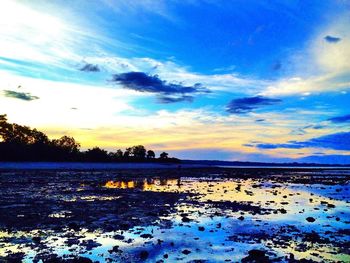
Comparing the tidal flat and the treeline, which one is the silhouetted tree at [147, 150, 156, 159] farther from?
the tidal flat

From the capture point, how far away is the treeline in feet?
263

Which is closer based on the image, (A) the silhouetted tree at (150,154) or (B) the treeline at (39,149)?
(B) the treeline at (39,149)

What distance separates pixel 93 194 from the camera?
2914 cm

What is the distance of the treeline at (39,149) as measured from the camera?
263 feet

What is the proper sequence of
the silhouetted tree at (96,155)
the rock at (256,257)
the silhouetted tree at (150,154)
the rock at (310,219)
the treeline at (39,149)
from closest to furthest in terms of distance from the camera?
the rock at (256,257)
the rock at (310,219)
the treeline at (39,149)
the silhouetted tree at (96,155)
the silhouetted tree at (150,154)

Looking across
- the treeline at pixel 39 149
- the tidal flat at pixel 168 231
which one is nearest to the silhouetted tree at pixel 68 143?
the treeline at pixel 39 149

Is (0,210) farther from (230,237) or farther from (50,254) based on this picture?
(230,237)

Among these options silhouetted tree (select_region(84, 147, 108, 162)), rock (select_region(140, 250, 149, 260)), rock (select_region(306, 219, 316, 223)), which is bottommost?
rock (select_region(140, 250, 149, 260))

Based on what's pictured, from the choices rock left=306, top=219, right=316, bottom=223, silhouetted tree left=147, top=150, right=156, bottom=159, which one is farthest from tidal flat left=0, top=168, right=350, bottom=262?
silhouetted tree left=147, top=150, right=156, bottom=159

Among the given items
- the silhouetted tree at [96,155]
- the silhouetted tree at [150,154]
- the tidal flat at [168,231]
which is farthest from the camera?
the silhouetted tree at [150,154]

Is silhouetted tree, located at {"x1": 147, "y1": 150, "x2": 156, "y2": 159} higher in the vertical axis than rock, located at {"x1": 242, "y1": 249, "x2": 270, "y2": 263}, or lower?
higher

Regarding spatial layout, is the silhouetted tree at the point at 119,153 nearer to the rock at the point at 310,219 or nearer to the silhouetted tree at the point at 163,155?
the silhouetted tree at the point at 163,155

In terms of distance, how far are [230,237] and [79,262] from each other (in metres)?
6.30

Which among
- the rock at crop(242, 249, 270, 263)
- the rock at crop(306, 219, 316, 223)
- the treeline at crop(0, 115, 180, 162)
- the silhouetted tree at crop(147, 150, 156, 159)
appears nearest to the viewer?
the rock at crop(242, 249, 270, 263)
